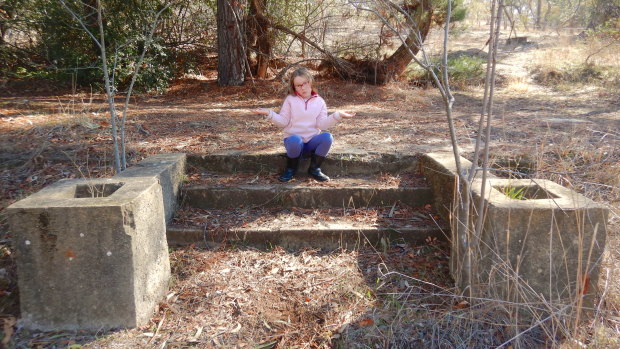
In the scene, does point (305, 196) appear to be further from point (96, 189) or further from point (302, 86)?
point (96, 189)

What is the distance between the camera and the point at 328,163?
439 centimetres

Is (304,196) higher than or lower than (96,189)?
lower

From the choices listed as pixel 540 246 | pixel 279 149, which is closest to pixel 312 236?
pixel 279 149

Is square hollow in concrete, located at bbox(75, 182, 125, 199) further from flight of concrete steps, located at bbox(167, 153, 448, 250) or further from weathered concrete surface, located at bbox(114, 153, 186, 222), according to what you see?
flight of concrete steps, located at bbox(167, 153, 448, 250)

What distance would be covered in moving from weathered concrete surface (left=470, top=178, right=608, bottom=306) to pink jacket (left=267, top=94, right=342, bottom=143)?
1.89 m

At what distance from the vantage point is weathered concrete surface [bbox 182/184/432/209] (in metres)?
3.92

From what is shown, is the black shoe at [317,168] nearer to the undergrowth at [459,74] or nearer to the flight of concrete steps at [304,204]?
the flight of concrete steps at [304,204]

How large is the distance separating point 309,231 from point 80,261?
1622mm

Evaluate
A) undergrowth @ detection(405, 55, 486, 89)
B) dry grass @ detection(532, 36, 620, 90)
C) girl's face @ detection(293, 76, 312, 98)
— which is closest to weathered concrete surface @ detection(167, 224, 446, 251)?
girl's face @ detection(293, 76, 312, 98)

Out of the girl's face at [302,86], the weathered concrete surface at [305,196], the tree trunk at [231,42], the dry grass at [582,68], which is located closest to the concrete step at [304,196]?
→ the weathered concrete surface at [305,196]

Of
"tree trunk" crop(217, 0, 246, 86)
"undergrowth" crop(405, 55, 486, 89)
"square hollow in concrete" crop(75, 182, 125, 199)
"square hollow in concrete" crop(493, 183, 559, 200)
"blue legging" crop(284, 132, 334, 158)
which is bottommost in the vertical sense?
"square hollow in concrete" crop(493, 183, 559, 200)

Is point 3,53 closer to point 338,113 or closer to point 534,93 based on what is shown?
point 338,113

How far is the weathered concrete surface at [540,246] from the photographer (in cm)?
258

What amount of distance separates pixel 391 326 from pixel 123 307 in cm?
157
